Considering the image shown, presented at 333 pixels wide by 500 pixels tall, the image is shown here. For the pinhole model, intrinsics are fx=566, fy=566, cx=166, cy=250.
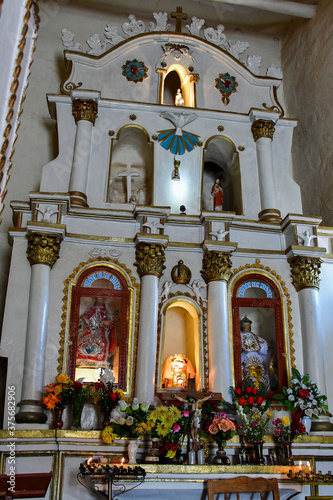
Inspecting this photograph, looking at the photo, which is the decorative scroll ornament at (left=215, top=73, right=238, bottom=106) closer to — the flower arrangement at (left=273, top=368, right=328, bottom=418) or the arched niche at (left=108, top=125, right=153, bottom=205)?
the arched niche at (left=108, top=125, right=153, bottom=205)

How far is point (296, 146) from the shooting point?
13984mm

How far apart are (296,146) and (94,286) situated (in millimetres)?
6762

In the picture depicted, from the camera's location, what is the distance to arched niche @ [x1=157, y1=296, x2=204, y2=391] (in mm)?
9711

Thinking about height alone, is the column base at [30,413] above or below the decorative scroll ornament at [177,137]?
below

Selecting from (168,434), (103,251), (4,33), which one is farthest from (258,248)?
(4,33)

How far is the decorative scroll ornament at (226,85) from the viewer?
12.6 meters

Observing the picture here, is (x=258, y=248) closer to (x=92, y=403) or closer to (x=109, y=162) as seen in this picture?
(x=109, y=162)

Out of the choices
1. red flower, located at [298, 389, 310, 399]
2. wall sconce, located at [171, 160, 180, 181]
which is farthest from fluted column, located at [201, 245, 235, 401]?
wall sconce, located at [171, 160, 180, 181]

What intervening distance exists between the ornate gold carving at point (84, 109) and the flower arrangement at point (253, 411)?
5.99 meters

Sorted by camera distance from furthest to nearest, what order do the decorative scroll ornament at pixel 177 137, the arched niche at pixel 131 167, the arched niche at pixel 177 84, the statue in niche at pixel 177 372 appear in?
the arched niche at pixel 177 84
the arched niche at pixel 131 167
the decorative scroll ornament at pixel 177 137
the statue in niche at pixel 177 372

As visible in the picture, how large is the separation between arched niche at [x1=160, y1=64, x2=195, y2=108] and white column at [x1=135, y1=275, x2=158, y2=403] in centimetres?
452

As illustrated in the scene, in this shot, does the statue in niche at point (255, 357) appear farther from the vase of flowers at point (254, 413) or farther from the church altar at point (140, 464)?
the church altar at point (140, 464)

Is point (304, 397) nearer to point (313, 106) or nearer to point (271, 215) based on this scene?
point (271, 215)

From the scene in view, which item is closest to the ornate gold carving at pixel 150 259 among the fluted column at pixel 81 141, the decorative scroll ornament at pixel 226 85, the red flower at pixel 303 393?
the fluted column at pixel 81 141
